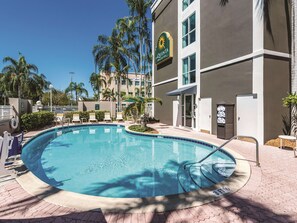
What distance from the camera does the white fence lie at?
10.6m

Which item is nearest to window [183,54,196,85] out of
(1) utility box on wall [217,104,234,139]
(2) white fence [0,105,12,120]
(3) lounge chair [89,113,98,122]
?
(1) utility box on wall [217,104,234,139]

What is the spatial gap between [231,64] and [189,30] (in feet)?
19.9

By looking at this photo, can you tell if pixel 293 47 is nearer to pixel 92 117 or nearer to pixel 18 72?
pixel 92 117

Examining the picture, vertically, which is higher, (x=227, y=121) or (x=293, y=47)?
(x=293, y=47)

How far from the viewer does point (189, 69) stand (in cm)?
1412

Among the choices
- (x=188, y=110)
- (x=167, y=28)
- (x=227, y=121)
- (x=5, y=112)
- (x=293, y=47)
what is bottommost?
(x=227, y=121)

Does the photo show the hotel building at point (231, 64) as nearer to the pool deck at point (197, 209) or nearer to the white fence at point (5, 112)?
the pool deck at point (197, 209)

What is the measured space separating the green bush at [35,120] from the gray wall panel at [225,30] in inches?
564

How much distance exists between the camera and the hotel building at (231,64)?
836 cm

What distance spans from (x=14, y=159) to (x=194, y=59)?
13124 mm

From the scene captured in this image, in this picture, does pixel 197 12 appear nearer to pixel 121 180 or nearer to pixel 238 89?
A: pixel 238 89

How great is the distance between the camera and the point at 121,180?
209 inches

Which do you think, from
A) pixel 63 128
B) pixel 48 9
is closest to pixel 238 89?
pixel 63 128

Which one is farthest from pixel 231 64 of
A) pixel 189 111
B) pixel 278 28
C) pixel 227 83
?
pixel 189 111
